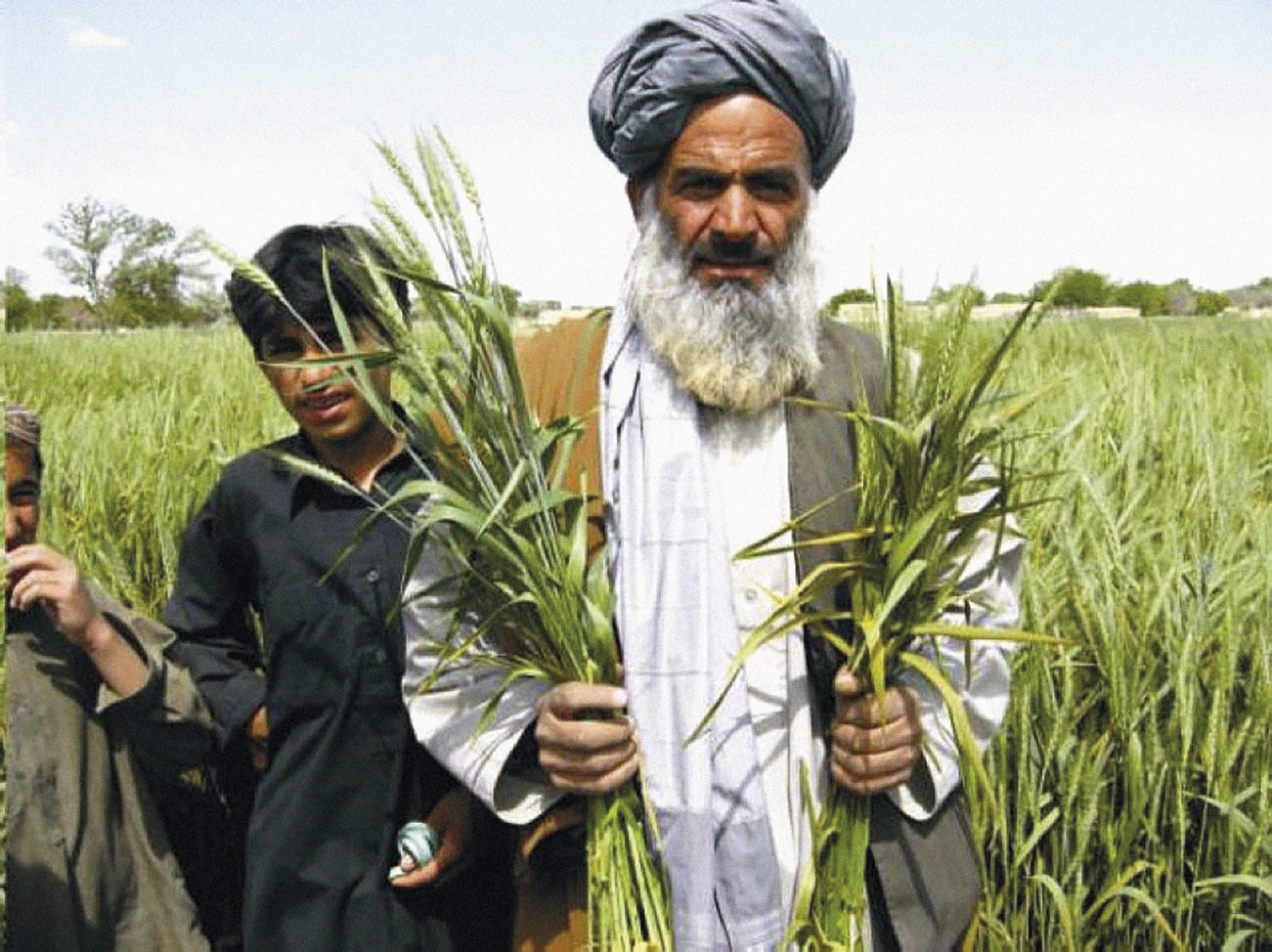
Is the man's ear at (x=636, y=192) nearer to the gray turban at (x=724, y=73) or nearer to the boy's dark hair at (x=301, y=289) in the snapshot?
the gray turban at (x=724, y=73)

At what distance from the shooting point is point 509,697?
141cm

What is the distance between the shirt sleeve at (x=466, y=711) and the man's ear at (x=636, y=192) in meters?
0.54

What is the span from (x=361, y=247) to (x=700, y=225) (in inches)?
16.9

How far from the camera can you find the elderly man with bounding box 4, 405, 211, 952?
1.45 m

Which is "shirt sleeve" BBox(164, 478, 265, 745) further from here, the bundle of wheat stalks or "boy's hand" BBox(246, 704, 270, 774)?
the bundle of wheat stalks

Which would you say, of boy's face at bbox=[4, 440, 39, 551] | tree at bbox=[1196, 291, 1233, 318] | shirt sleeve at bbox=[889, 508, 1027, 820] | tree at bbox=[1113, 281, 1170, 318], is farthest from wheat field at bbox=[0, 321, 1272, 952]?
tree at bbox=[1113, 281, 1170, 318]

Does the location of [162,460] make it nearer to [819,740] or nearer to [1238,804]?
[819,740]

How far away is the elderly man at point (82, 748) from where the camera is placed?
145 centimetres

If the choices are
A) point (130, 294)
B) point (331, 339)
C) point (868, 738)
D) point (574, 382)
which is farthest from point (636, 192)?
point (130, 294)

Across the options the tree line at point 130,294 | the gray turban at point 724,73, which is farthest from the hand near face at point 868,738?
the tree line at point 130,294

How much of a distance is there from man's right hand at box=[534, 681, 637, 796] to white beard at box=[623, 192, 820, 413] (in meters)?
0.40

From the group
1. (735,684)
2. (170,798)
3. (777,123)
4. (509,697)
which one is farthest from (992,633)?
(170,798)

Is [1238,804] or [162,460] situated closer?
[1238,804]

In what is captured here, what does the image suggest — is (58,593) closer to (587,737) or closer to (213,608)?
(213,608)
